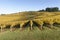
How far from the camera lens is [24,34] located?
8.78m

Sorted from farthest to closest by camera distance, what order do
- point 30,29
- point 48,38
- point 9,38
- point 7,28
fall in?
point 7,28, point 30,29, point 9,38, point 48,38

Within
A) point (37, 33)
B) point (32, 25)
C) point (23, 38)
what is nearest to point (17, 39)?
point (23, 38)

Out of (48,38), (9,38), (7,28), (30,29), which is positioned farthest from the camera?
(7,28)

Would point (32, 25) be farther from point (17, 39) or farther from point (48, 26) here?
point (17, 39)

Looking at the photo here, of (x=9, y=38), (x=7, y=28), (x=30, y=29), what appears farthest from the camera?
(x=7, y=28)

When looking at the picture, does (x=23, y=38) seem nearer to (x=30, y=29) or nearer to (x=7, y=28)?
(x=30, y=29)

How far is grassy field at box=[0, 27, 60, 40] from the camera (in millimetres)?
8235

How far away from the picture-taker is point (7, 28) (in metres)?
10.1

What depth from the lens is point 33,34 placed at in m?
8.66

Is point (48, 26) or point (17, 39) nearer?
point (17, 39)

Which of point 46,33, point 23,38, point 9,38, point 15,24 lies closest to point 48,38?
A: point 46,33

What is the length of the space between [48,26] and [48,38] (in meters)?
1.39

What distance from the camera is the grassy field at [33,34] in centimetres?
824

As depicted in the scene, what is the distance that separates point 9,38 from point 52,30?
79.7 inches
